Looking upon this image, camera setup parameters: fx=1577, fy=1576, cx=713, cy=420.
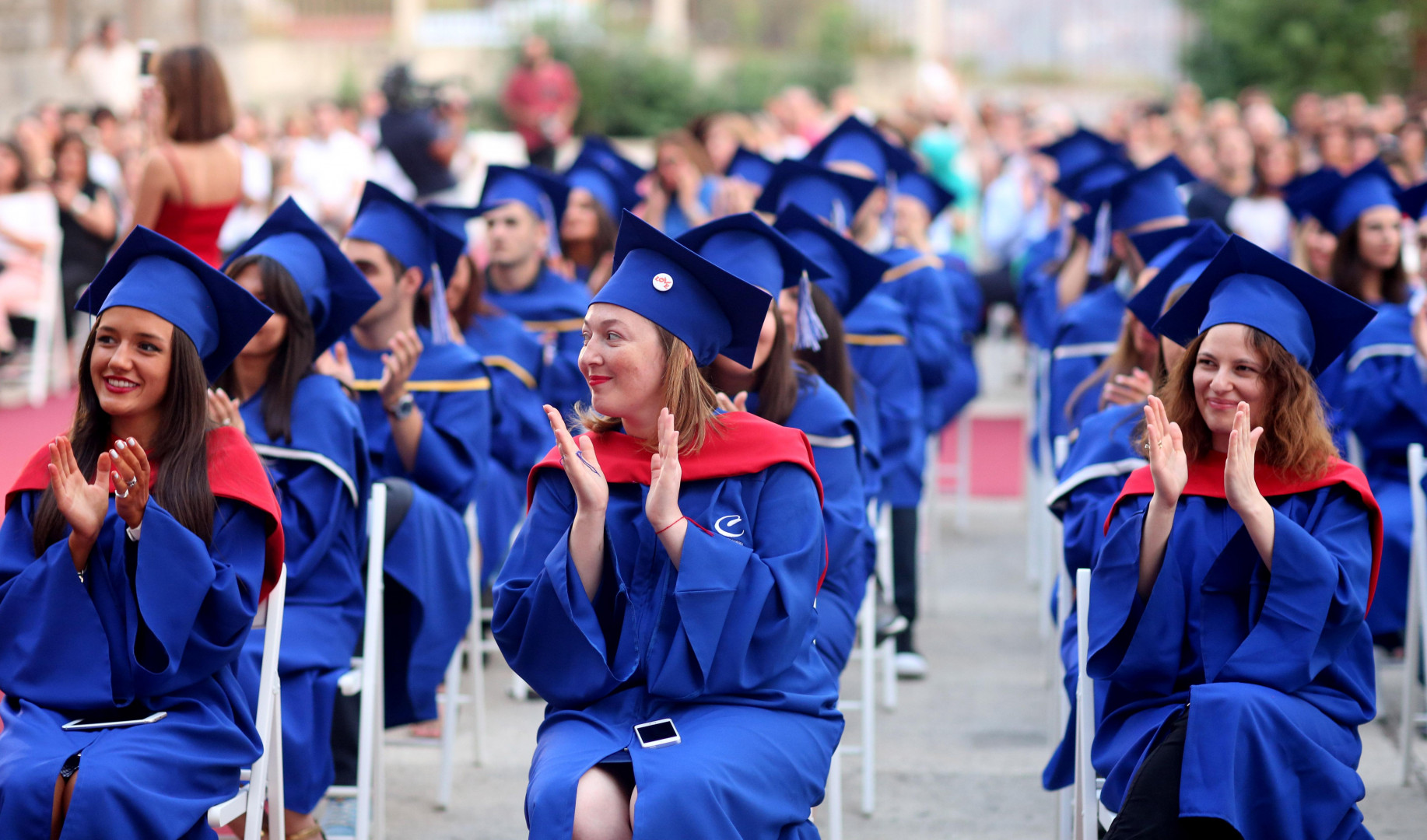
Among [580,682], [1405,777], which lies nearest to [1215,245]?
[1405,777]

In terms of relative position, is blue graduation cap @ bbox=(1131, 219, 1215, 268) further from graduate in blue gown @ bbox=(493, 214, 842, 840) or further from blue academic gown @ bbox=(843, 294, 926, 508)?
graduate in blue gown @ bbox=(493, 214, 842, 840)

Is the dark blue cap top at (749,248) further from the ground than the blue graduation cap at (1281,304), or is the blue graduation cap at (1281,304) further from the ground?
the dark blue cap top at (749,248)

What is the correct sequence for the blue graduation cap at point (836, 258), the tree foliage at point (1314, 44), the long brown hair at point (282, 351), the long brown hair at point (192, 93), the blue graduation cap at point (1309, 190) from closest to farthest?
the long brown hair at point (282, 351) < the blue graduation cap at point (836, 258) < the long brown hair at point (192, 93) < the blue graduation cap at point (1309, 190) < the tree foliage at point (1314, 44)

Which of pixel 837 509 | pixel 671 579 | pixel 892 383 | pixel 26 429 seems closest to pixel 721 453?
pixel 671 579

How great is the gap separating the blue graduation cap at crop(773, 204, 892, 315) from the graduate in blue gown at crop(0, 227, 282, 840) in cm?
230

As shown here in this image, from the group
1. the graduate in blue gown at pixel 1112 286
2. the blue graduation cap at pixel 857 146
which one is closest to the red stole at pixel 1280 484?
the graduate in blue gown at pixel 1112 286

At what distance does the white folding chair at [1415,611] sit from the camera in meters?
4.68

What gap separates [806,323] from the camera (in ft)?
14.8

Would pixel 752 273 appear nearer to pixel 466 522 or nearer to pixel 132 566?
pixel 466 522

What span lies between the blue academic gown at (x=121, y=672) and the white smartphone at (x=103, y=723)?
2cm

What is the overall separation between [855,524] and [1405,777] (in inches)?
83.4

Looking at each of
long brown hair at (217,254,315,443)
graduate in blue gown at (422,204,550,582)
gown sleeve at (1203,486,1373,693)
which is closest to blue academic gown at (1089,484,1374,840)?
gown sleeve at (1203,486,1373,693)

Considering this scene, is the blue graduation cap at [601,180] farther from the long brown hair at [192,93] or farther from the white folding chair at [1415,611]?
the white folding chair at [1415,611]

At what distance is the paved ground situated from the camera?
4.73m
